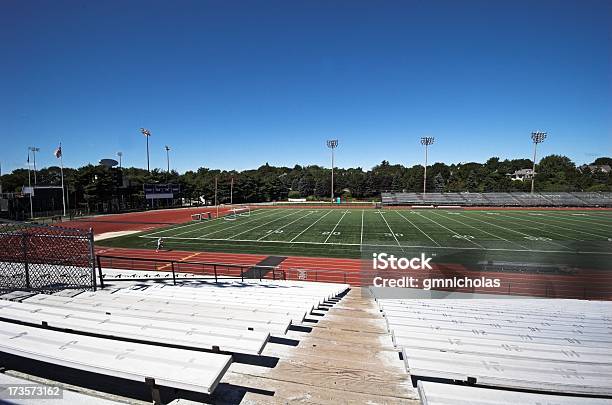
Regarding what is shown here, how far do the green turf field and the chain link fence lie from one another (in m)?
16.1

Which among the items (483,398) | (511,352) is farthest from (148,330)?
(511,352)

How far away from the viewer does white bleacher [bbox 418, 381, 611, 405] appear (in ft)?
7.70

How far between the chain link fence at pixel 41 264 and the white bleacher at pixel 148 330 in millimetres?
2666

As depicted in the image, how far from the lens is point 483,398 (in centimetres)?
240

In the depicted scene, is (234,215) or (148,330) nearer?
(148,330)

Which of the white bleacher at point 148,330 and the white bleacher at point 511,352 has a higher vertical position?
the white bleacher at point 148,330

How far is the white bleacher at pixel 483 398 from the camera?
7.70 ft

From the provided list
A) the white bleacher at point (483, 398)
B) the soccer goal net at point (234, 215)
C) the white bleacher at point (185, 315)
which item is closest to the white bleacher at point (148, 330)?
the white bleacher at point (185, 315)

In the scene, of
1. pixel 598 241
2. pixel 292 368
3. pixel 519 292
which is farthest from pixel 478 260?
pixel 292 368

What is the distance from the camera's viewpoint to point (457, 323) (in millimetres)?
5246

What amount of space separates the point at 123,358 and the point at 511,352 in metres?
4.06

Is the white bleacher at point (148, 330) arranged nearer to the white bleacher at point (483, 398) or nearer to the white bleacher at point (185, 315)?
the white bleacher at point (185, 315)

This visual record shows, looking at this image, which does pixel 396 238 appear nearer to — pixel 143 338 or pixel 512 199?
pixel 143 338

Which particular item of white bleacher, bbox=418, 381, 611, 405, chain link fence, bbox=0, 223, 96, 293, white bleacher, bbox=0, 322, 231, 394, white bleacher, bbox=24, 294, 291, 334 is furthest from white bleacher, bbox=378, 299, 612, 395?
chain link fence, bbox=0, 223, 96, 293
